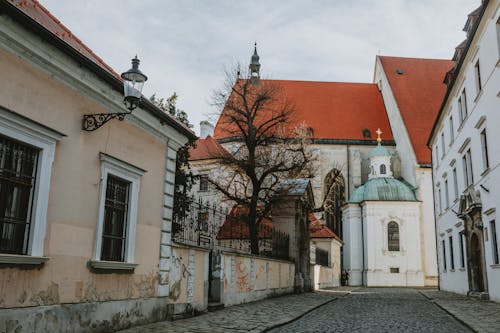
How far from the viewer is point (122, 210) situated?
926 cm

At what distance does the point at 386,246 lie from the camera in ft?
129

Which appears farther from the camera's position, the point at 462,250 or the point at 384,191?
the point at 384,191

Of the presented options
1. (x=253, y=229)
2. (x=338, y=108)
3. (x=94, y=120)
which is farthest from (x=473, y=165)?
(x=338, y=108)

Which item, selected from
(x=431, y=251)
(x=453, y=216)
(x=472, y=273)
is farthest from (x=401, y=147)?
(x=472, y=273)

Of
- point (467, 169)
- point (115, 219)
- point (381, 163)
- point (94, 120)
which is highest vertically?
point (381, 163)

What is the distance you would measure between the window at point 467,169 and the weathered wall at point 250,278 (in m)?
7.63

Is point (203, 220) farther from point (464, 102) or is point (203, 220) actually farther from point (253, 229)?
point (464, 102)

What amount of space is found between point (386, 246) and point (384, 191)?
4293mm

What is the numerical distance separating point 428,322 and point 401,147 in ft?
110

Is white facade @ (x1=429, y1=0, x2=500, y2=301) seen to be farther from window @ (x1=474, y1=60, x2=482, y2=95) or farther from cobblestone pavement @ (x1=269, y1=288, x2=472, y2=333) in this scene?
cobblestone pavement @ (x1=269, y1=288, x2=472, y2=333)

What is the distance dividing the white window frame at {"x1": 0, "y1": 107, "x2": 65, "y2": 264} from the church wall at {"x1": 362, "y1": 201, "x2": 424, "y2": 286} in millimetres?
34772

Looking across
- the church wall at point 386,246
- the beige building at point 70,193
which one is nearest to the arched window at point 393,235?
the church wall at point 386,246

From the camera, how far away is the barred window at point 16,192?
6.56 m

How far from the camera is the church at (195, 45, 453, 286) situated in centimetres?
3903
